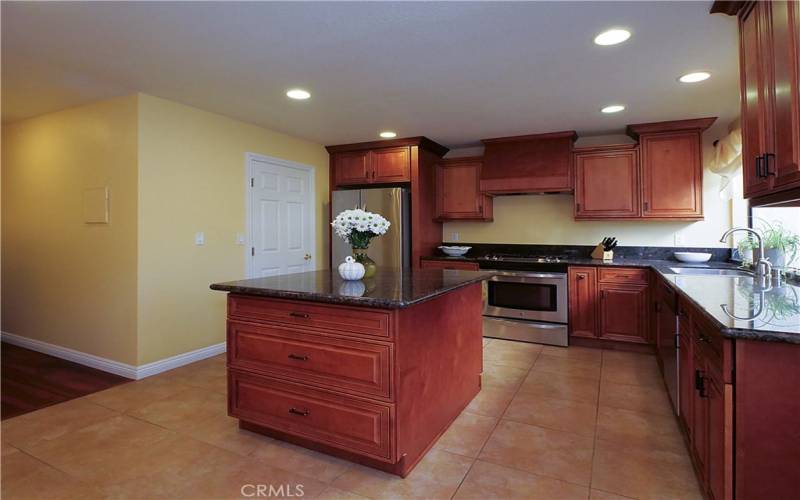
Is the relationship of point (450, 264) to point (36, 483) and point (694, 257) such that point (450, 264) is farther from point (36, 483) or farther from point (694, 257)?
point (36, 483)

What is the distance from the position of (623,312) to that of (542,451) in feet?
7.62

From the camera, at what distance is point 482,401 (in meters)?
2.80

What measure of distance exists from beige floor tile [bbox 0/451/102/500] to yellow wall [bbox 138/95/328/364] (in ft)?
4.25

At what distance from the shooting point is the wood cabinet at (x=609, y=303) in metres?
3.90

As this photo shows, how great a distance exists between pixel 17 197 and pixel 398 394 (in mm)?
4718

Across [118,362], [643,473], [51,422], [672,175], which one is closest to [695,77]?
[672,175]

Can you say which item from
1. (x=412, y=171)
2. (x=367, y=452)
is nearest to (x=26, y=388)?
(x=367, y=452)

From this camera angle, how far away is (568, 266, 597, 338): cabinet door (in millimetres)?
4094

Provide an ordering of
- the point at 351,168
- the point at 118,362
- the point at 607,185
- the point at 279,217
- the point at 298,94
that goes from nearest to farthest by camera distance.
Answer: the point at 298,94, the point at 118,362, the point at 607,185, the point at 279,217, the point at 351,168

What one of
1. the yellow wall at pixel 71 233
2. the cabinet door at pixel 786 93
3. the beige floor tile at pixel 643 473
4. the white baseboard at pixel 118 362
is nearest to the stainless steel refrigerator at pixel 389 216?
the white baseboard at pixel 118 362

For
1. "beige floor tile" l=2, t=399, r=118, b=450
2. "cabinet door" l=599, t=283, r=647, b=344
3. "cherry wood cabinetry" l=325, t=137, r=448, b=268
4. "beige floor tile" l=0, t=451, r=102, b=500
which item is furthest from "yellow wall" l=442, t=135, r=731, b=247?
"beige floor tile" l=0, t=451, r=102, b=500

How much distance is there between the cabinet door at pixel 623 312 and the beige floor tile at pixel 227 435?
325 cm

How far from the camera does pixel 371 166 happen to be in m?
4.98

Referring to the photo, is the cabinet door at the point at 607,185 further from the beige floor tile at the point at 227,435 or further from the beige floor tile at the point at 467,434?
the beige floor tile at the point at 227,435
